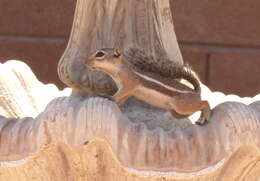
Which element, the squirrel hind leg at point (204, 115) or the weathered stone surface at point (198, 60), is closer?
the squirrel hind leg at point (204, 115)

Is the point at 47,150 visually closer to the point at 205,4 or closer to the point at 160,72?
the point at 160,72

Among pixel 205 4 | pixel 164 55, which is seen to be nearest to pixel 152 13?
pixel 164 55

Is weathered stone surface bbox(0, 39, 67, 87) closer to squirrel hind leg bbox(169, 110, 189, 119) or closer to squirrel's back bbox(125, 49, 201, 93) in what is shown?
squirrel's back bbox(125, 49, 201, 93)

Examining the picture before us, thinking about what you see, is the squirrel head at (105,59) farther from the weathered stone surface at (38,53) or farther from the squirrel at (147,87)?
the weathered stone surface at (38,53)

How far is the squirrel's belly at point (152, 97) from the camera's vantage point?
4.32 feet

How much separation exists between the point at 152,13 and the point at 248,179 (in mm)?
380

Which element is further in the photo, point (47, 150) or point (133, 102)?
point (133, 102)

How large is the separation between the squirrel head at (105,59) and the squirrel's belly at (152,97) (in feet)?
0.19

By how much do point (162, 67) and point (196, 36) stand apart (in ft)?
7.55

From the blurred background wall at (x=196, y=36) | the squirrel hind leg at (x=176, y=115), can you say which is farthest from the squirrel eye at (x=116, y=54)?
the blurred background wall at (x=196, y=36)

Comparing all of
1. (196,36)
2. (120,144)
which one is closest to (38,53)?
(196,36)

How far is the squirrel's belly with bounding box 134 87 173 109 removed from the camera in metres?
1.32

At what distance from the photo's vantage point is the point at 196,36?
147 inches

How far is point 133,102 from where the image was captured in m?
1.44
